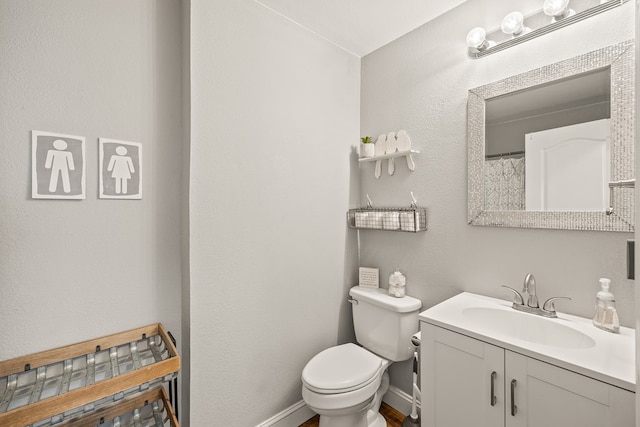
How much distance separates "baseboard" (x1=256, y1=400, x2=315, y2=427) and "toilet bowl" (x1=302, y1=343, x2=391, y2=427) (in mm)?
269

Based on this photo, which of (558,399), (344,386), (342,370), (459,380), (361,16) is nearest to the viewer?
(558,399)

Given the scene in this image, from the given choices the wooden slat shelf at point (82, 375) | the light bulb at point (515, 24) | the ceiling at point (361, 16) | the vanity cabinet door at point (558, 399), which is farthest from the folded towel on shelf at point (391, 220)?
the wooden slat shelf at point (82, 375)

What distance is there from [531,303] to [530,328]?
0.36 feet

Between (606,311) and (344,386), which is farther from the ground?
(606,311)

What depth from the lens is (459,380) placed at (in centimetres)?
116

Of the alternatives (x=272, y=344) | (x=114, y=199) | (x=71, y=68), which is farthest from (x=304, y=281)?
(x=71, y=68)

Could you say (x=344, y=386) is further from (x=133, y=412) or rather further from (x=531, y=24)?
(x=531, y=24)

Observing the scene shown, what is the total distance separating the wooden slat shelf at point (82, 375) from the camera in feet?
2.79

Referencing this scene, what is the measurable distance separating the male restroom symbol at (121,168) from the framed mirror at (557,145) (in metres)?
1.71

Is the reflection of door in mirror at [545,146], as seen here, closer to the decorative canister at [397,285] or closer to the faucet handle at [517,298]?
the faucet handle at [517,298]

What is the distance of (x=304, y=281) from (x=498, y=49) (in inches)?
65.4

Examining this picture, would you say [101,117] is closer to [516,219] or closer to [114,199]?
[114,199]

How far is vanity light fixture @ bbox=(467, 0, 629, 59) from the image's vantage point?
116 cm

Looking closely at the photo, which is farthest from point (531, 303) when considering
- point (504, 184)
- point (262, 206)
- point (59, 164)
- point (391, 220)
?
point (59, 164)
